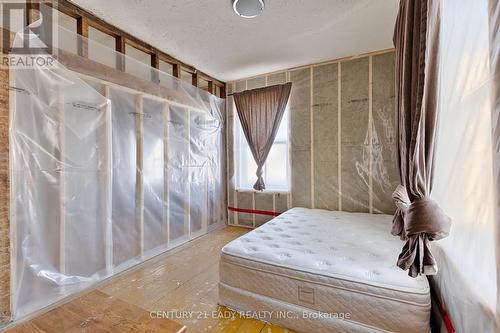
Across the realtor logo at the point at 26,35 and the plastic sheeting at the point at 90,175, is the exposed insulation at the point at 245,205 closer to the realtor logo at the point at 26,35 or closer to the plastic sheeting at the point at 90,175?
the plastic sheeting at the point at 90,175

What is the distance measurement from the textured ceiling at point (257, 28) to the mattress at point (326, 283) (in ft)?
6.58

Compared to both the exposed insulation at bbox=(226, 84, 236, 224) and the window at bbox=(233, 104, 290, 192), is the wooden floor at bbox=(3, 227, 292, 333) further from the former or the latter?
the window at bbox=(233, 104, 290, 192)

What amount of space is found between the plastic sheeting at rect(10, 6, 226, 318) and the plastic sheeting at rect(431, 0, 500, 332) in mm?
2516

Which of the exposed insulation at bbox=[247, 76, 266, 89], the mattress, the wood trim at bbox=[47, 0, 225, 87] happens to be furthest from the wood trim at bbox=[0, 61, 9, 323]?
the exposed insulation at bbox=[247, 76, 266, 89]

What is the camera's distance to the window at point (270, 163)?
3.45m

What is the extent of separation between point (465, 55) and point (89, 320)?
207 cm

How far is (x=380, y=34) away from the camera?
242cm

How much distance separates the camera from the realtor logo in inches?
60.3

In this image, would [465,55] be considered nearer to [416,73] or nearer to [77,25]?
[416,73]

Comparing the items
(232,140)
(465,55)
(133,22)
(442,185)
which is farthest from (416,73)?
(232,140)

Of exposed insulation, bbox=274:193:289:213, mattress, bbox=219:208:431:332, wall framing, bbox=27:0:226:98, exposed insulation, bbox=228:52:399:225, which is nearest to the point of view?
mattress, bbox=219:208:431:332

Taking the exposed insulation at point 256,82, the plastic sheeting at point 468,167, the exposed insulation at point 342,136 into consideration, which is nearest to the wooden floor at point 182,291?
the plastic sheeting at point 468,167

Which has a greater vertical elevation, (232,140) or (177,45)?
(177,45)

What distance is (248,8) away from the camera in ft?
6.32
